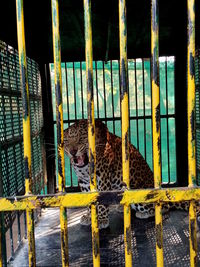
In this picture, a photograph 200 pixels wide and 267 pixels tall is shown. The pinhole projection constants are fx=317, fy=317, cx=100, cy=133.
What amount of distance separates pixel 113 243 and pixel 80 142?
52.0 inches

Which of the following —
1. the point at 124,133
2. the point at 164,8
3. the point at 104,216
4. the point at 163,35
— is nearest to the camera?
the point at 124,133

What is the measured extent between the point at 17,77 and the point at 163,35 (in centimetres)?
202

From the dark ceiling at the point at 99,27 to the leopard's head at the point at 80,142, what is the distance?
102 centimetres

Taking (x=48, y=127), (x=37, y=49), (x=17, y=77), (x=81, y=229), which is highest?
(x=37, y=49)

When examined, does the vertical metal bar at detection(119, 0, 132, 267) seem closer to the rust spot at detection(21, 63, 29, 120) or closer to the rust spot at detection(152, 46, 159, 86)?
the rust spot at detection(152, 46, 159, 86)

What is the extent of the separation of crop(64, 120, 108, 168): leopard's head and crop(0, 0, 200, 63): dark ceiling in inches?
40.1

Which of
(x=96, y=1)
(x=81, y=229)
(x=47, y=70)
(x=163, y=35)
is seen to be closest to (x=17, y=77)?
(x=96, y=1)

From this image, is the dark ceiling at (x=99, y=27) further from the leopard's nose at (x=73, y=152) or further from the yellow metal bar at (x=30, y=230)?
the yellow metal bar at (x=30, y=230)

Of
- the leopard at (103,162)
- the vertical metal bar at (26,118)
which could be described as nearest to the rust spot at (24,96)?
the vertical metal bar at (26,118)

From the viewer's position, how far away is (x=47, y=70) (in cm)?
436

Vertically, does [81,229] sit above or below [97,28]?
below

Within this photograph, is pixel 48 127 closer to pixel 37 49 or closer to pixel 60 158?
pixel 37 49

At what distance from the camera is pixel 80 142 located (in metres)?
3.86

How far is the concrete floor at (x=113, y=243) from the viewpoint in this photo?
8.56 feet
